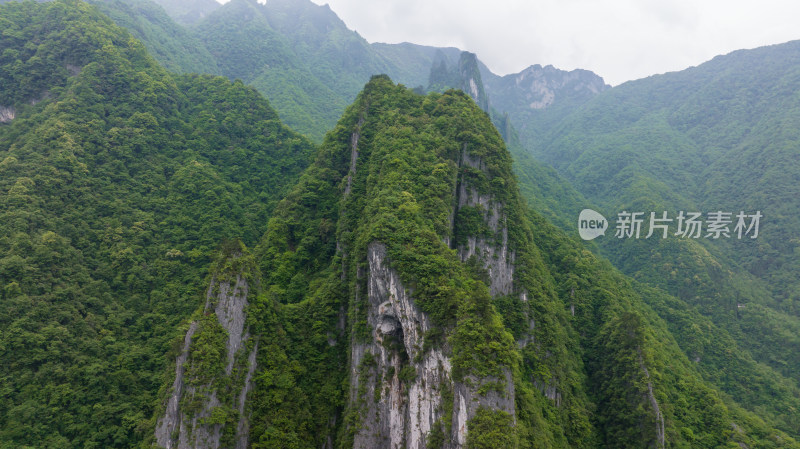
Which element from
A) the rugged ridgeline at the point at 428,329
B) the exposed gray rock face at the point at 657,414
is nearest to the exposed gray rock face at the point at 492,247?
the rugged ridgeline at the point at 428,329

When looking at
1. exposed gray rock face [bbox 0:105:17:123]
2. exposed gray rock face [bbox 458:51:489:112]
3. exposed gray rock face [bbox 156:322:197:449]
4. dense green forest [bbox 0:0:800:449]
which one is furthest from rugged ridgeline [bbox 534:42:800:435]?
exposed gray rock face [bbox 0:105:17:123]

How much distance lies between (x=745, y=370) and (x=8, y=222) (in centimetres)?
8908

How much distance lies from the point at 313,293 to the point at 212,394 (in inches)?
512

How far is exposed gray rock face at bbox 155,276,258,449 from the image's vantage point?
25.3 m

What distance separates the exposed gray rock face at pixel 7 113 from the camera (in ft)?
145

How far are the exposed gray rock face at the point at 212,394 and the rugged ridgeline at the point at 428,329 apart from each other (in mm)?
140

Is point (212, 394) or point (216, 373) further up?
point (216, 373)

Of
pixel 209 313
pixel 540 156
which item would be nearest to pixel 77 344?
pixel 209 313

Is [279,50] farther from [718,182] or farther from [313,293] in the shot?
[718,182]

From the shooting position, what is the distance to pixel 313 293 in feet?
123

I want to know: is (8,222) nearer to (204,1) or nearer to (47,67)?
(47,67)

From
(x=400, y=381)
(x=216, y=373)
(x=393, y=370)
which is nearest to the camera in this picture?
(x=216, y=373)

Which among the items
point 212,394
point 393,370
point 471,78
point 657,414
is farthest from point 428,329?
point 471,78

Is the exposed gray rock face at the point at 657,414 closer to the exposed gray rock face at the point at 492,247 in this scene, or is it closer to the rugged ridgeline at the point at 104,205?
the exposed gray rock face at the point at 492,247
